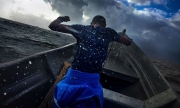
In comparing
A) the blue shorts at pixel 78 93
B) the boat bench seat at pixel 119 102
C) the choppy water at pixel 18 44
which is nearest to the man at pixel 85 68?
the blue shorts at pixel 78 93

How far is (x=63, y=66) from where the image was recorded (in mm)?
3318

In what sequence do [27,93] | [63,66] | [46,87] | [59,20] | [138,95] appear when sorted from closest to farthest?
[27,93] → [59,20] → [46,87] → [63,66] → [138,95]

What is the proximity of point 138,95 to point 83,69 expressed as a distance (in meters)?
2.48

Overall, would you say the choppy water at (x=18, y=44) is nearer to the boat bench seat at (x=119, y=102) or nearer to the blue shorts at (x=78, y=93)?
the blue shorts at (x=78, y=93)

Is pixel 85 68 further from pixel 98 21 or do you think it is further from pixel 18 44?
pixel 18 44

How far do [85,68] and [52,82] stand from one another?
1.06m

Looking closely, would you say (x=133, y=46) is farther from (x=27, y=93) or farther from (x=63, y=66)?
(x=27, y=93)

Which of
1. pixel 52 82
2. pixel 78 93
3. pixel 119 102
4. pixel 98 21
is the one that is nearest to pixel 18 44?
pixel 52 82

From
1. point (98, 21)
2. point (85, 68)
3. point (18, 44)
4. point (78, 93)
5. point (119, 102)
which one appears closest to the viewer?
point (78, 93)

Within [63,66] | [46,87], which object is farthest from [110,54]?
[46,87]

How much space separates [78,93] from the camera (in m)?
1.82

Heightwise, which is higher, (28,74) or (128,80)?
(28,74)

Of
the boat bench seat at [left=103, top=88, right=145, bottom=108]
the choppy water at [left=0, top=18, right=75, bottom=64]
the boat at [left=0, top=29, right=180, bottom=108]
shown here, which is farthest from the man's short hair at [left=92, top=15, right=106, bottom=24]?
the choppy water at [left=0, top=18, right=75, bottom=64]

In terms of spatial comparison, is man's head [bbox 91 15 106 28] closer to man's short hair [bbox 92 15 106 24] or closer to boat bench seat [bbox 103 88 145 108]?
man's short hair [bbox 92 15 106 24]
